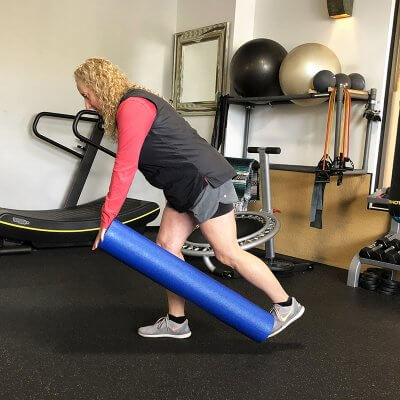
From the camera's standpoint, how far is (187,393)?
1694 millimetres

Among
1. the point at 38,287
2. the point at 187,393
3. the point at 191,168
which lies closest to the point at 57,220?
the point at 38,287

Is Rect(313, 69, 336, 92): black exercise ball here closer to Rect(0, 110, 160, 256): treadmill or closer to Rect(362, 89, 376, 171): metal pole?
Rect(362, 89, 376, 171): metal pole

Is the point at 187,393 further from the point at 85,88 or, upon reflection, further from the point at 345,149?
the point at 345,149

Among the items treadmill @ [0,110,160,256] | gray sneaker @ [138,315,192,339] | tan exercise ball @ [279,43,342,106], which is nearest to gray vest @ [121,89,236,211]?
gray sneaker @ [138,315,192,339]

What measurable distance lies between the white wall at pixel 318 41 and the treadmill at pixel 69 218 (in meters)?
1.27

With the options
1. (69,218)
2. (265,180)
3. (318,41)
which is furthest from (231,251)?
(318,41)

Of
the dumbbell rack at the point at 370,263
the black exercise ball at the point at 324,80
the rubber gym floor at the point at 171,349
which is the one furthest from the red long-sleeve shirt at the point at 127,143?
the black exercise ball at the point at 324,80

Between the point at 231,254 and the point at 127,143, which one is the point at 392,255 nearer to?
the point at 231,254

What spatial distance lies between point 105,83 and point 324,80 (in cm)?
221

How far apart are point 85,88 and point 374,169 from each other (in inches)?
106

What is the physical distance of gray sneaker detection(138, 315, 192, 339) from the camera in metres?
2.22

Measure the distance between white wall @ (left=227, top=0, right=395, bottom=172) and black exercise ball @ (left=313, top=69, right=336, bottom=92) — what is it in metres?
0.42

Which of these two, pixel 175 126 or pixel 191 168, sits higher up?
pixel 175 126

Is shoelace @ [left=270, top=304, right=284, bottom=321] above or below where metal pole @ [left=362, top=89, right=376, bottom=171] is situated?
below
